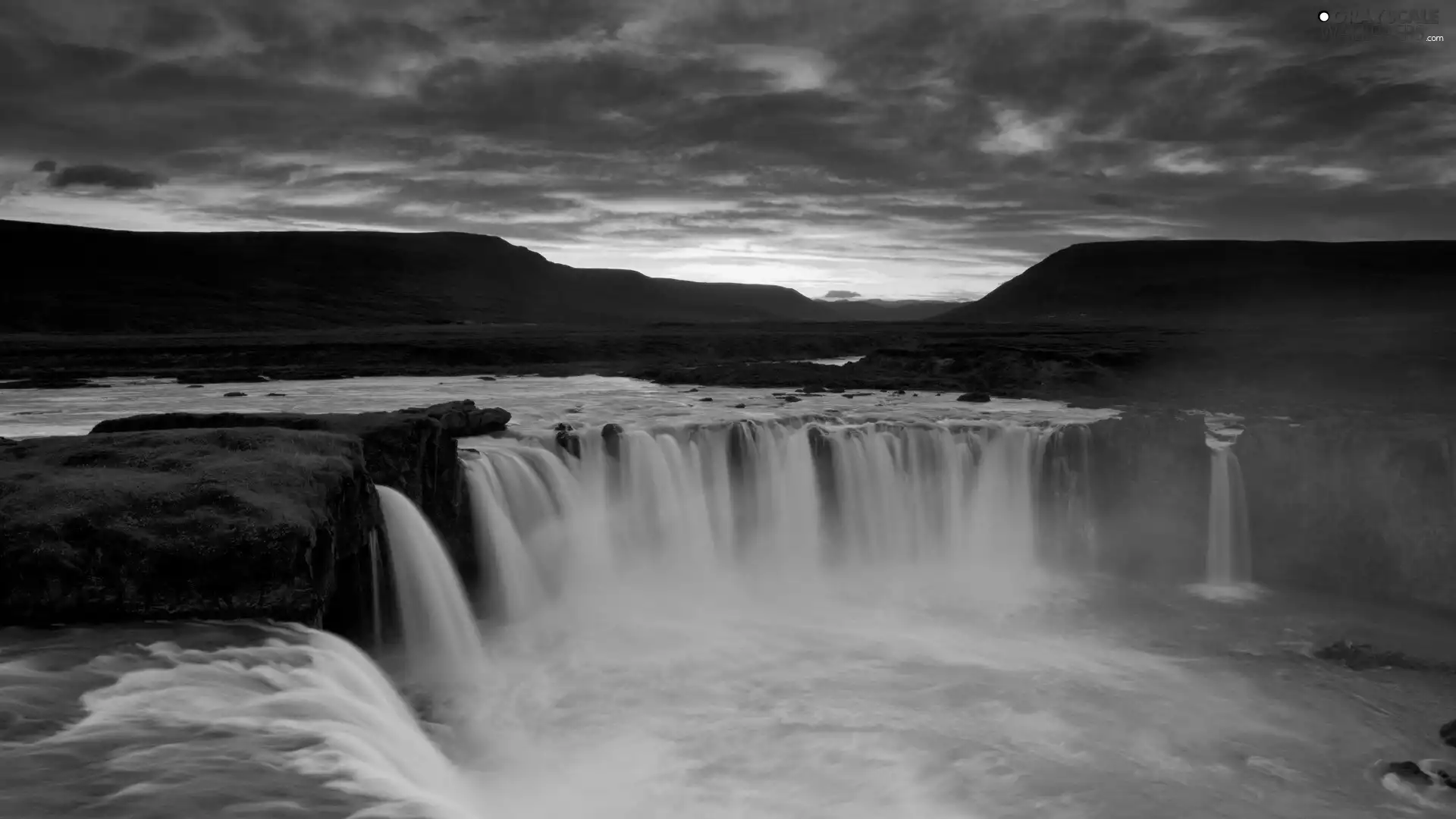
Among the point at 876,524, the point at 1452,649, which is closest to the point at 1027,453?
the point at 876,524

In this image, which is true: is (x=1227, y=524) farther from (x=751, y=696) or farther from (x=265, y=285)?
(x=265, y=285)

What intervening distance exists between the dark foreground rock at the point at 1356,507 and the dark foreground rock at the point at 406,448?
17.3 m

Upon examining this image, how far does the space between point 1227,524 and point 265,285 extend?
162277 millimetres

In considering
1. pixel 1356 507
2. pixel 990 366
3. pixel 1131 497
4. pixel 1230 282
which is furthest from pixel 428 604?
pixel 1230 282

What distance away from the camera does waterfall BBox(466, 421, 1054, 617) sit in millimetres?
19766

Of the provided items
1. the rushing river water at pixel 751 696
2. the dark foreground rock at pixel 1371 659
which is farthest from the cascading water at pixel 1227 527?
the dark foreground rock at pixel 1371 659

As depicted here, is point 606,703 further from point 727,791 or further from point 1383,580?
point 1383,580

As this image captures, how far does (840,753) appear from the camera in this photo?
1245cm

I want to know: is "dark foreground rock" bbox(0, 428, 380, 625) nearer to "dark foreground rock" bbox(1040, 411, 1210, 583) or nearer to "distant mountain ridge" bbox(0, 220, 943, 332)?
"dark foreground rock" bbox(1040, 411, 1210, 583)

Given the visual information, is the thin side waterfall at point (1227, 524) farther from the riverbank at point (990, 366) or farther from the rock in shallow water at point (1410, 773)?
the rock in shallow water at point (1410, 773)

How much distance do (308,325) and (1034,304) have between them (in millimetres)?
122332

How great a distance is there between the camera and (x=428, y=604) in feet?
47.6

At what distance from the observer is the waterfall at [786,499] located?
64.8 feet

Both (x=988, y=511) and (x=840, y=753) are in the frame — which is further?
(x=988, y=511)
